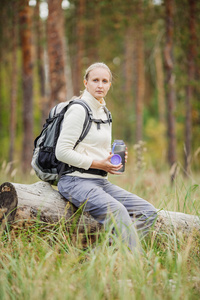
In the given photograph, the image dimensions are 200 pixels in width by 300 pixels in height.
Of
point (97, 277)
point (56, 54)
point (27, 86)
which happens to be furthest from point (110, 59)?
point (97, 277)

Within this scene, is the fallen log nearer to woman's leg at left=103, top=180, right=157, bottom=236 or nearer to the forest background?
woman's leg at left=103, top=180, right=157, bottom=236

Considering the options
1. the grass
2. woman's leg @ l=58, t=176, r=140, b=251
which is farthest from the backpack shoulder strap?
the grass

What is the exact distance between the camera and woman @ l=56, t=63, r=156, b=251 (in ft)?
9.69

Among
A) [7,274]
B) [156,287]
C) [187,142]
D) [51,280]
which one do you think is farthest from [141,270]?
[187,142]

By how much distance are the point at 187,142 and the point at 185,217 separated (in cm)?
600

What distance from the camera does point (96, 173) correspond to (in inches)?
127

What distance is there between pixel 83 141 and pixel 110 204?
2.16ft

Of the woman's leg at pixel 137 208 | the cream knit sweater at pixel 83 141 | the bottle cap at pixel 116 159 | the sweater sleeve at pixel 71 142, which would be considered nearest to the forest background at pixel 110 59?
the cream knit sweater at pixel 83 141

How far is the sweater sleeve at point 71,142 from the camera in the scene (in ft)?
9.89

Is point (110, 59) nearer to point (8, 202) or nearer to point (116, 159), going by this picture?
point (116, 159)

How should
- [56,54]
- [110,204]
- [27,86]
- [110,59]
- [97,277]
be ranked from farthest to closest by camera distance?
[110,59], [27,86], [56,54], [110,204], [97,277]

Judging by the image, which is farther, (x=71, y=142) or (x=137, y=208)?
(x=137, y=208)

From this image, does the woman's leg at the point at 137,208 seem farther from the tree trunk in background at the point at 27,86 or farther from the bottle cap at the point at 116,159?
the tree trunk in background at the point at 27,86

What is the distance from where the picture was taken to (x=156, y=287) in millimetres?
2291
